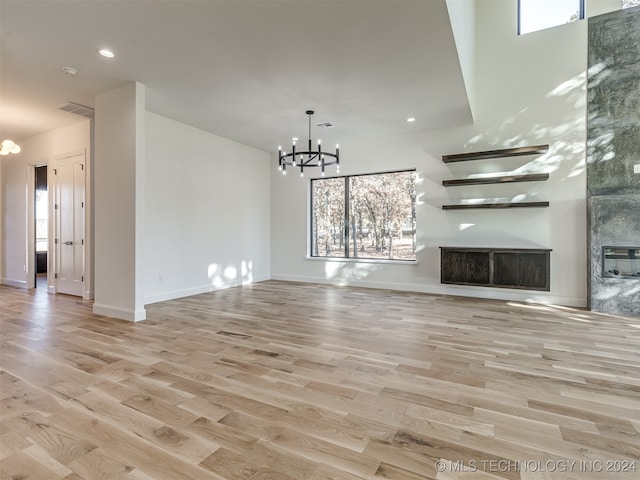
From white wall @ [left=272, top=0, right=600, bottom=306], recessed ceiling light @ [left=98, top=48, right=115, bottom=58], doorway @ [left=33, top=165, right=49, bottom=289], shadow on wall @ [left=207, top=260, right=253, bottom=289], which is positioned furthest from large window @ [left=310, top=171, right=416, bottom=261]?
doorway @ [left=33, top=165, right=49, bottom=289]

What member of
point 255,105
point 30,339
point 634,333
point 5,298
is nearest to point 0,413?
point 30,339

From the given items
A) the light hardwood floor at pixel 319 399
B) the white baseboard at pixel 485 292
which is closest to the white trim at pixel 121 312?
the light hardwood floor at pixel 319 399

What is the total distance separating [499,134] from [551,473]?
522 centimetres

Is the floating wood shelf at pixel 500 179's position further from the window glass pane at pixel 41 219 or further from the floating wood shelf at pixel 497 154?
the window glass pane at pixel 41 219

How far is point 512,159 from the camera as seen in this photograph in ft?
17.2

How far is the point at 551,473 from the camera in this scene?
147cm

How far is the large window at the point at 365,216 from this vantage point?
6.33 m

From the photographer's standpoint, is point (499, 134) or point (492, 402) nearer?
point (492, 402)

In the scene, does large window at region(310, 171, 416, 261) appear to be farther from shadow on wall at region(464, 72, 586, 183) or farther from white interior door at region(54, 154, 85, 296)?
white interior door at region(54, 154, 85, 296)

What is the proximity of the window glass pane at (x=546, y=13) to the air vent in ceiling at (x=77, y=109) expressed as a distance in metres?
7.08

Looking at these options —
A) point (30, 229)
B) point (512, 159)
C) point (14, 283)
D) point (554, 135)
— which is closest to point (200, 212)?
point (30, 229)

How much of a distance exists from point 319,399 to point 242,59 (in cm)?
335

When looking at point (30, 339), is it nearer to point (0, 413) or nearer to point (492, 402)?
point (0, 413)

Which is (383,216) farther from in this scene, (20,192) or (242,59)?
(20,192)
